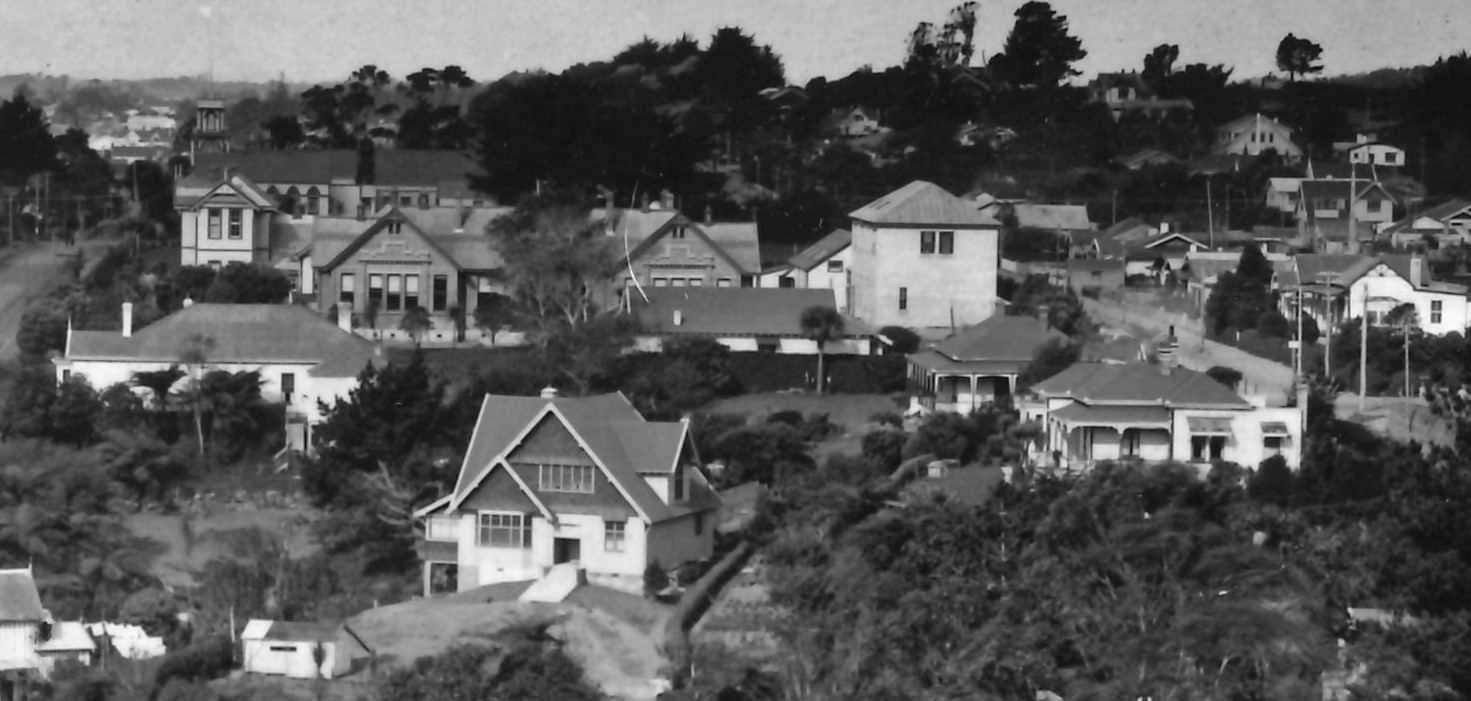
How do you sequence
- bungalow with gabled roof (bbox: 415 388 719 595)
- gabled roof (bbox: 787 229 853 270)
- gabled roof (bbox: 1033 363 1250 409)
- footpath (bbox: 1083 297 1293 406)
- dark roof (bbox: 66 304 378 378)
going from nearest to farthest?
bungalow with gabled roof (bbox: 415 388 719 595), gabled roof (bbox: 1033 363 1250 409), footpath (bbox: 1083 297 1293 406), dark roof (bbox: 66 304 378 378), gabled roof (bbox: 787 229 853 270)

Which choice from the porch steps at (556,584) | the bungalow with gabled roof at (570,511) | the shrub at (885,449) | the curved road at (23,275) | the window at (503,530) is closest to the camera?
the porch steps at (556,584)

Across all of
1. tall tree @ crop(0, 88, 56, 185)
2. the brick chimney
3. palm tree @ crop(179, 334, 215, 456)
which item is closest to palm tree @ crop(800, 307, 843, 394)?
the brick chimney

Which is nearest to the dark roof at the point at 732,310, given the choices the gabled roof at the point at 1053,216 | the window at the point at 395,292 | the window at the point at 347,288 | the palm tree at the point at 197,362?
the window at the point at 395,292

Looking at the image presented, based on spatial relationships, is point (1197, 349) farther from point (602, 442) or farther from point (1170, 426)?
point (602, 442)

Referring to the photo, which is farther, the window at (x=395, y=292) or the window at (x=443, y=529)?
the window at (x=395, y=292)

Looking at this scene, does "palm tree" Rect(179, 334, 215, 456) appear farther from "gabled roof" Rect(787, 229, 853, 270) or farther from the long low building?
"gabled roof" Rect(787, 229, 853, 270)

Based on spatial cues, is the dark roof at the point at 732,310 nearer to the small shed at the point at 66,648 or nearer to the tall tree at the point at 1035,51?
the small shed at the point at 66,648
